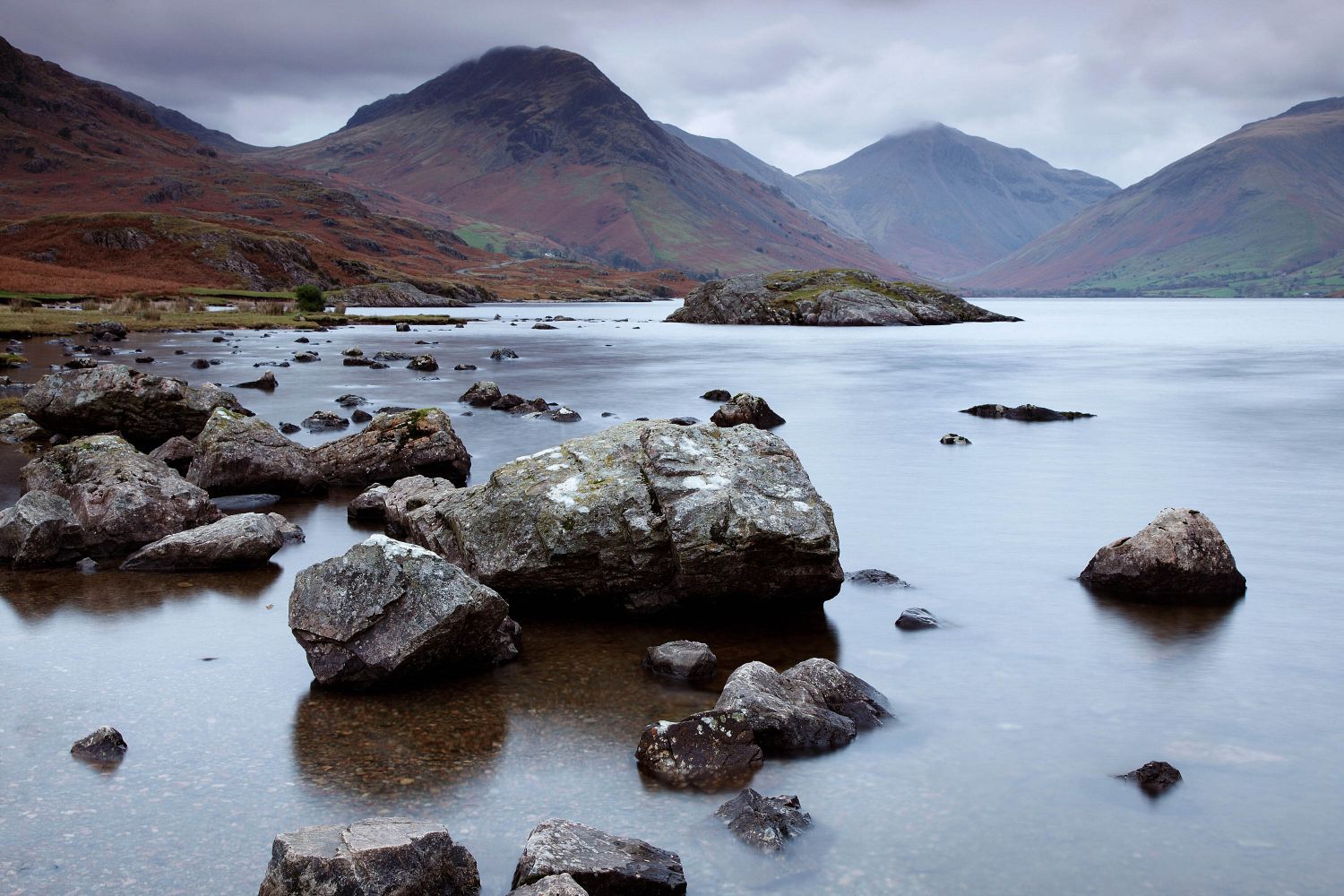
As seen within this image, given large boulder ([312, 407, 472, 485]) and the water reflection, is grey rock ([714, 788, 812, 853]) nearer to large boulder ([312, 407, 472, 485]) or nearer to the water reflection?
the water reflection

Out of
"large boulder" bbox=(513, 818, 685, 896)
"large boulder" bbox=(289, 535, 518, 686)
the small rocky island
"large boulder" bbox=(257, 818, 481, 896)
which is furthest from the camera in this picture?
the small rocky island

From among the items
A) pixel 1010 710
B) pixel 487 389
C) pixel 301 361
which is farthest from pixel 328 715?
pixel 301 361

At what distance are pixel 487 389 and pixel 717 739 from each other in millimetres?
36370

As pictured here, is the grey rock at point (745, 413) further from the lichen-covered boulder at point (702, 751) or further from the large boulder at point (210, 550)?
the lichen-covered boulder at point (702, 751)

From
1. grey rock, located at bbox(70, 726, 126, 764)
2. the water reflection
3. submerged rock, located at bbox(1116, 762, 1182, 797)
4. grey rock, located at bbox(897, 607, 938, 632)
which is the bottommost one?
the water reflection

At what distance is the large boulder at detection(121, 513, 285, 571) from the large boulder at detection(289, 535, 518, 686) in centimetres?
576

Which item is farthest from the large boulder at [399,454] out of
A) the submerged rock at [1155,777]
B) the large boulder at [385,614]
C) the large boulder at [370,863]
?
the submerged rock at [1155,777]

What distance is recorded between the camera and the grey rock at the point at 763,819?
964 cm

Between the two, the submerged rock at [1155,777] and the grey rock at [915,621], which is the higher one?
the submerged rock at [1155,777]

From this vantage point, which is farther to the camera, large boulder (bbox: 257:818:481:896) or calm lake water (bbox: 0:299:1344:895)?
calm lake water (bbox: 0:299:1344:895)

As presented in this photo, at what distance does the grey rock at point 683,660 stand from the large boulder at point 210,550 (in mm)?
8848

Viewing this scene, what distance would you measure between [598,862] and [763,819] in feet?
6.39

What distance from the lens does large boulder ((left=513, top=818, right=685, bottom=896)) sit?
849cm

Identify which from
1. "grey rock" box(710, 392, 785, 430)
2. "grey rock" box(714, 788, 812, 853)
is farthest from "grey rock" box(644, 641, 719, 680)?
"grey rock" box(710, 392, 785, 430)
